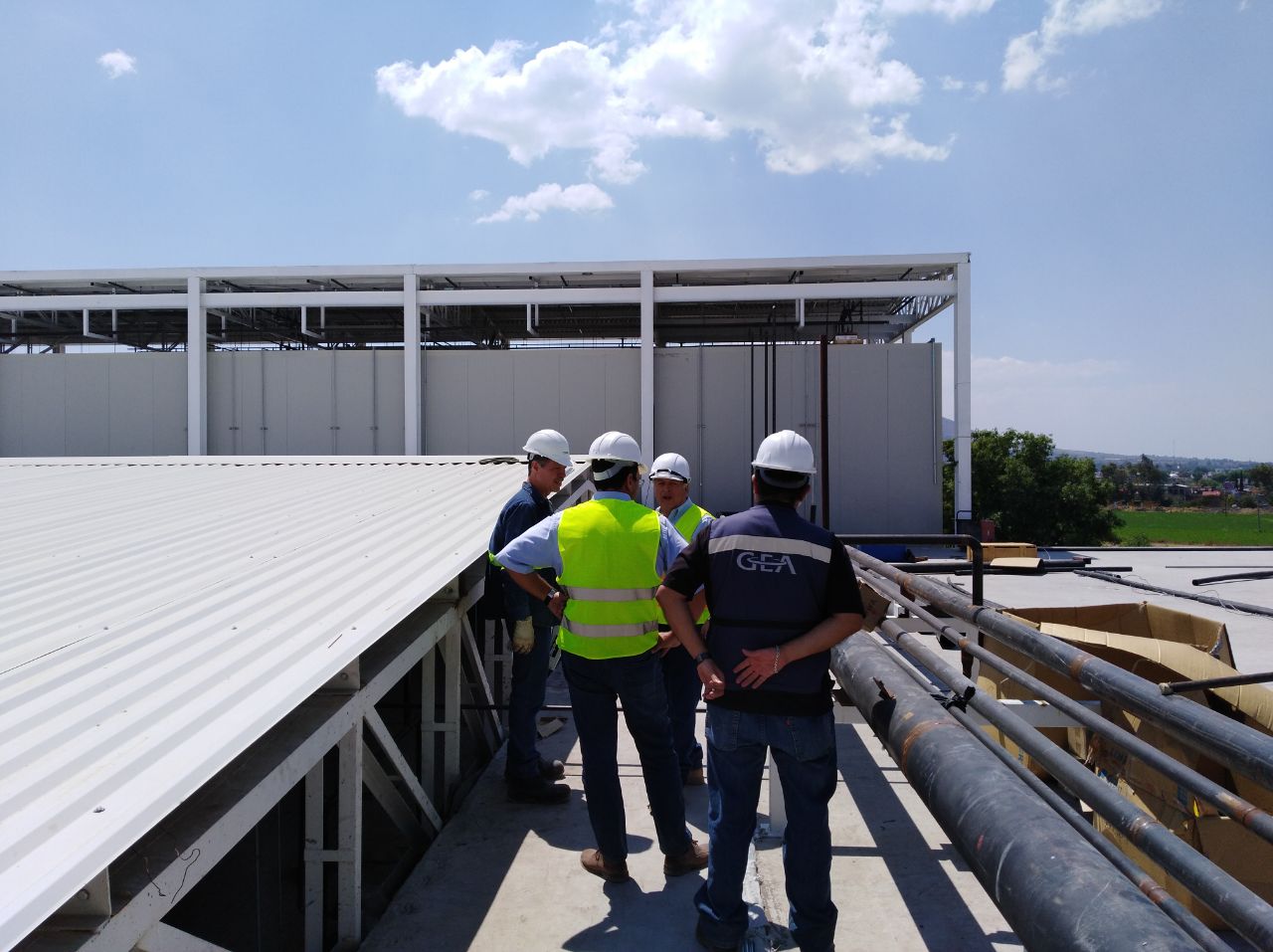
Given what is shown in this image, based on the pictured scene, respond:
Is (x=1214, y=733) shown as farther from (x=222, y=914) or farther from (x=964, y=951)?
(x=222, y=914)

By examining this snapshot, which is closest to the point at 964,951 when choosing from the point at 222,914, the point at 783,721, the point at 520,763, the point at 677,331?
the point at 783,721

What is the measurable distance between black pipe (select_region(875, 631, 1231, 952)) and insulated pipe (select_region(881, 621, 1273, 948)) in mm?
48

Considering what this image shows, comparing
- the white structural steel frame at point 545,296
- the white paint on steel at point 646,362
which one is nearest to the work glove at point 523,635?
the white paint on steel at point 646,362

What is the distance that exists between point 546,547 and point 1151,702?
2363 millimetres

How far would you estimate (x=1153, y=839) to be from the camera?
71.5 inches

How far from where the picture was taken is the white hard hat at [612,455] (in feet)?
11.8

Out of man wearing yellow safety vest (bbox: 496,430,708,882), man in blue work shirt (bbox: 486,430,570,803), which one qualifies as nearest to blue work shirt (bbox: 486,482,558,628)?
man in blue work shirt (bbox: 486,430,570,803)

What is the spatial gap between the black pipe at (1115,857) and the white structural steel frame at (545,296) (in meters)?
13.1

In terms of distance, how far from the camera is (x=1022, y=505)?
147ft

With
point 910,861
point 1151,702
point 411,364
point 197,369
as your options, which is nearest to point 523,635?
point 910,861

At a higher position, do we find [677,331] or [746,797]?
[677,331]

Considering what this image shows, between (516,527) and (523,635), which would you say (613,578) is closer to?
(516,527)

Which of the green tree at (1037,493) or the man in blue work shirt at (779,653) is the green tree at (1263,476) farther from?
the man in blue work shirt at (779,653)

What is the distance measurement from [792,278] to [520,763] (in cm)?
1342
